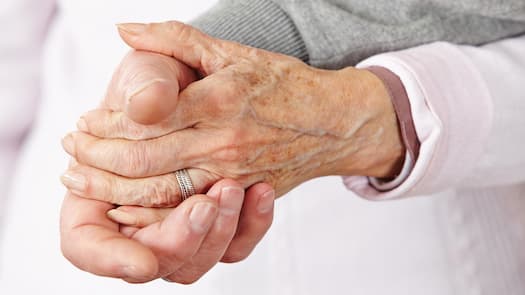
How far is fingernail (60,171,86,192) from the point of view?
2.07 ft

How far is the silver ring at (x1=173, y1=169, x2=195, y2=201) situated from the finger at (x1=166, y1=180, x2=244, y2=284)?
0.12 ft

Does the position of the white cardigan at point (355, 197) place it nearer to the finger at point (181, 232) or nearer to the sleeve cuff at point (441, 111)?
the sleeve cuff at point (441, 111)

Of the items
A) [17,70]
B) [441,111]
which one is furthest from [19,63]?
[441,111]

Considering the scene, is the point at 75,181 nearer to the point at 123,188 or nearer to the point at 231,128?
the point at 123,188

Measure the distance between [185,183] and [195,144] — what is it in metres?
0.04

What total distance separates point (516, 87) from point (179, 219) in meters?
0.44

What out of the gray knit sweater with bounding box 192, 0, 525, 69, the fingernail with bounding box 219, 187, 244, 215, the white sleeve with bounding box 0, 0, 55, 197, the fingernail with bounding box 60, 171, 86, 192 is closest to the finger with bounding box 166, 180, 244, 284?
the fingernail with bounding box 219, 187, 244, 215

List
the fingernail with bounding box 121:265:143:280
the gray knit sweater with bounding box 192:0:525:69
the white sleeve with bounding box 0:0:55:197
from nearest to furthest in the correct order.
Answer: the fingernail with bounding box 121:265:143:280 < the gray knit sweater with bounding box 192:0:525:69 < the white sleeve with bounding box 0:0:55:197

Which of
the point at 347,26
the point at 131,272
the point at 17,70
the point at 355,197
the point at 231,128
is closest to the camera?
the point at 131,272

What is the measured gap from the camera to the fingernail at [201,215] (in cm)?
57

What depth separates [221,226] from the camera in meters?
0.61

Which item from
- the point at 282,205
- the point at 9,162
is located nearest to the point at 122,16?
the point at 9,162

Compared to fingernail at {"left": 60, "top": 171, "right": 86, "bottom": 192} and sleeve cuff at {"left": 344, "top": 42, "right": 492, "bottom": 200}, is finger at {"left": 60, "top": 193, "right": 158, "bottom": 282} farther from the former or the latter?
sleeve cuff at {"left": 344, "top": 42, "right": 492, "bottom": 200}

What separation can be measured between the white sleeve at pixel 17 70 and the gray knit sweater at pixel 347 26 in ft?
1.69
